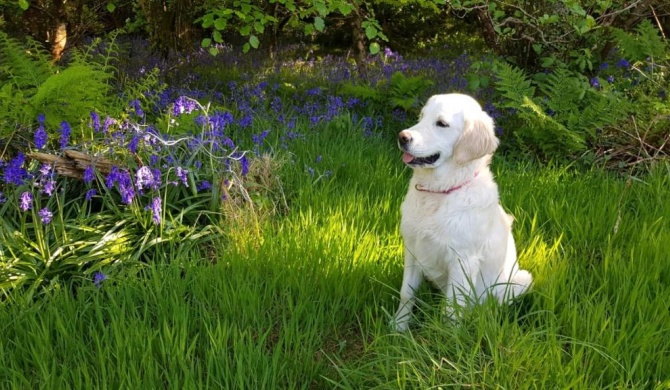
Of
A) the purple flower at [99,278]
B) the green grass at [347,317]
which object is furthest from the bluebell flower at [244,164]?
the purple flower at [99,278]

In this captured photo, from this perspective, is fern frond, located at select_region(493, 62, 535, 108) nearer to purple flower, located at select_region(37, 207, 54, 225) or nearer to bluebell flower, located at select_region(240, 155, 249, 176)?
bluebell flower, located at select_region(240, 155, 249, 176)

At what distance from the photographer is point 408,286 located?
2.73 metres

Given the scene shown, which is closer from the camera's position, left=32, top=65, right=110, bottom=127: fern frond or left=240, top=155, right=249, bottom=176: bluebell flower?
left=32, top=65, right=110, bottom=127: fern frond

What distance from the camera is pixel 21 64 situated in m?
4.17

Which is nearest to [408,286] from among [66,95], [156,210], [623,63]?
[156,210]

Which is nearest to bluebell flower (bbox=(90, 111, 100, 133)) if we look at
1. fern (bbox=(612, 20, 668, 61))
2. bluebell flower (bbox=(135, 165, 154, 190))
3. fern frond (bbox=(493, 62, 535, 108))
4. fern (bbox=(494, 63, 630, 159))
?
bluebell flower (bbox=(135, 165, 154, 190))

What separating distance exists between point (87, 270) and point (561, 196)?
307cm

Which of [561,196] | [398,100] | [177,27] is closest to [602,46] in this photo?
[398,100]

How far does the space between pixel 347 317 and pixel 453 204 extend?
2.51 feet

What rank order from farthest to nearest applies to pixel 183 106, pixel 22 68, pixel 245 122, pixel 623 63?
pixel 623 63
pixel 245 122
pixel 22 68
pixel 183 106

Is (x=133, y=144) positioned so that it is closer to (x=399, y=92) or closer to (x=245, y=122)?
(x=245, y=122)

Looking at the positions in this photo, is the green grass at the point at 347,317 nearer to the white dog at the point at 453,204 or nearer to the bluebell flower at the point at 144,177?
the white dog at the point at 453,204

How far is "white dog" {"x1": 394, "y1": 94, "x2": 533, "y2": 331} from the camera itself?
8.17 feet

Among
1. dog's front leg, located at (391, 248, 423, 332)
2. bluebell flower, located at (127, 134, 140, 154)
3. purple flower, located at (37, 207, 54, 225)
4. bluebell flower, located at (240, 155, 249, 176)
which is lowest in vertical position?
dog's front leg, located at (391, 248, 423, 332)
